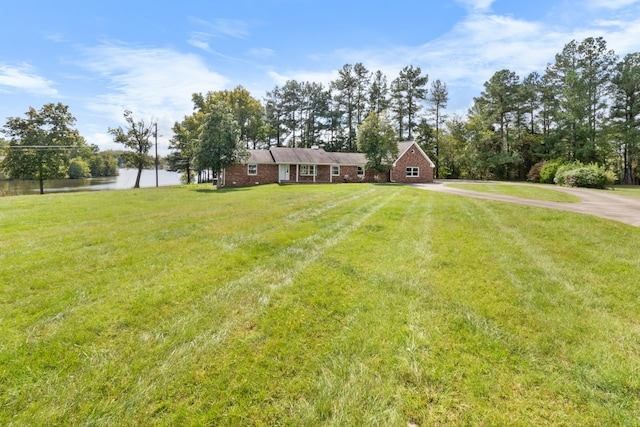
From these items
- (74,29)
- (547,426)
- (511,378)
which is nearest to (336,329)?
(511,378)

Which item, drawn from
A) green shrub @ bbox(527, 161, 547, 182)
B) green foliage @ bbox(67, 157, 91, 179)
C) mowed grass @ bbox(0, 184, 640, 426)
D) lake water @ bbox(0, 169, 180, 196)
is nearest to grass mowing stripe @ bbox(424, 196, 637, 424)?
mowed grass @ bbox(0, 184, 640, 426)

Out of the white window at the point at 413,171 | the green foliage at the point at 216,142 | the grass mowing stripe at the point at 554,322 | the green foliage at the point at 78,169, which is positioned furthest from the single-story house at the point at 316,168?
the green foliage at the point at 78,169


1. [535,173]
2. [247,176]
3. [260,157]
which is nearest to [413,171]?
[535,173]

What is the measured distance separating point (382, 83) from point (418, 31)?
39.3 meters

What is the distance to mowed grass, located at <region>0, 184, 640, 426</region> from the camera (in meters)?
2.18

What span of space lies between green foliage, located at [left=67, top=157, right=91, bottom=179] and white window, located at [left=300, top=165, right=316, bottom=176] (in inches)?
2367

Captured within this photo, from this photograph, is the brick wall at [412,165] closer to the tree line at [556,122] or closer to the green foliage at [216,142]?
the tree line at [556,122]

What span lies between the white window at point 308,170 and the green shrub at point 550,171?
25081mm

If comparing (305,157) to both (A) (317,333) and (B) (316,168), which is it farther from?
(A) (317,333)

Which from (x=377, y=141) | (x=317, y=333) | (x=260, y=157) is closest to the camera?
(x=317, y=333)

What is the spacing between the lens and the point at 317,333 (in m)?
3.11

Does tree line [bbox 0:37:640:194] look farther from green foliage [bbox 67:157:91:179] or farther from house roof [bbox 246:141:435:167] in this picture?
green foliage [bbox 67:157:91:179]

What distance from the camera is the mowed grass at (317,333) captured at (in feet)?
7.15

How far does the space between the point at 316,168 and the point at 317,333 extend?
3109 centimetres
